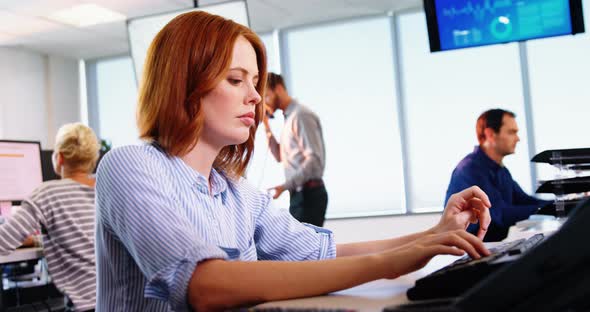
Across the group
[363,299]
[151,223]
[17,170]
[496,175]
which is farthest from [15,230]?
[496,175]

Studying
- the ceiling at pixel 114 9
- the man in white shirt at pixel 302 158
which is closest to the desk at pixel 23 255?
the man in white shirt at pixel 302 158

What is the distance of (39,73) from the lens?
6.82m

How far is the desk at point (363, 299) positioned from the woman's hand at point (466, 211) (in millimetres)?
268

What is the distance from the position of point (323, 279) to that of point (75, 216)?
6.63ft

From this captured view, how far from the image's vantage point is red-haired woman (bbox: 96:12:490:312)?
0.72 meters

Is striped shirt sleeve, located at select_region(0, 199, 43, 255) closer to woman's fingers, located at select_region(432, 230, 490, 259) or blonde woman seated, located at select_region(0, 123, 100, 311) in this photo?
blonde woman seated, located at select_region(0, 123, 100, 311)

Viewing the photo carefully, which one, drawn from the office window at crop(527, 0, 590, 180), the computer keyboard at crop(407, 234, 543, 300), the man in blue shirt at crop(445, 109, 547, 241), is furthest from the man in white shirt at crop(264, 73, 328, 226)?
the office window at crop(527, 0, 590, 180)

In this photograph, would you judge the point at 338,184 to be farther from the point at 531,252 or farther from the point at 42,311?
the point at 531,252

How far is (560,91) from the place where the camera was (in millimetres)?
5625

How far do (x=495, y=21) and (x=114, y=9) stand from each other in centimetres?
369

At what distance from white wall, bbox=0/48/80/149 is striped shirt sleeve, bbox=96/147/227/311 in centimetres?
609

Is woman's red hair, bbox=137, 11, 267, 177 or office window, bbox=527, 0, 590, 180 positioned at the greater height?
office window, bbox=527, 0, 590, 180

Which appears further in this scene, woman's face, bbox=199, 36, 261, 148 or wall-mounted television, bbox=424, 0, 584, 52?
wall-mounted television, bbox=424, 0, 584, 52

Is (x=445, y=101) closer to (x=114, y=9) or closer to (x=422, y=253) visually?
(x=114, y=9)
